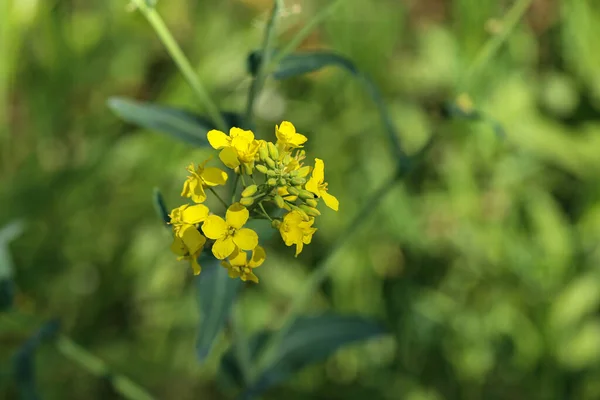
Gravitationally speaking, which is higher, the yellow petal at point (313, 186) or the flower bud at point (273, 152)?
the flower bud at point (273, 152)

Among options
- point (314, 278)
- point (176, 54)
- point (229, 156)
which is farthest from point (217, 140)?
point (314, 278)

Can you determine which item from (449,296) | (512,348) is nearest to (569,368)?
(512,348)

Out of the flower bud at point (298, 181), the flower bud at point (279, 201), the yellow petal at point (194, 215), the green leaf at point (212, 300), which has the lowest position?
the green leaf at point (212, 300)

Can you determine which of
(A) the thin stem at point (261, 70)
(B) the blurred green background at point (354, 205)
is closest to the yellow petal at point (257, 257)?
(A) the thin stem at point (261, 70)

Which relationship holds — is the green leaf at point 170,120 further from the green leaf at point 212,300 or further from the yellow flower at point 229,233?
the yellow flower at point 229,233

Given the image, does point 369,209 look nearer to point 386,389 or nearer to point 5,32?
point 386,389

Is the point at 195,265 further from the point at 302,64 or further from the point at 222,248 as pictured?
the point at 302,64
